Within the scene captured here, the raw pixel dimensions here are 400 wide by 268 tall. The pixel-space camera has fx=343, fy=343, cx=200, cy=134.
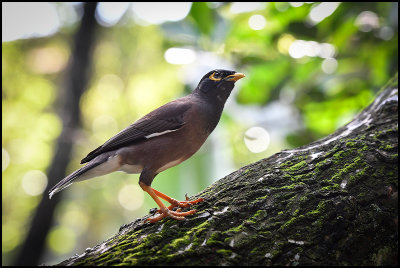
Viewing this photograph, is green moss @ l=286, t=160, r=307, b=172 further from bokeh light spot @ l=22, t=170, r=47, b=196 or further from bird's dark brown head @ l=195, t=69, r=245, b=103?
bokeh light spot @ l=22, t=170, r=47, b=196

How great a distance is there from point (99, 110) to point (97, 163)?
39.8 feet

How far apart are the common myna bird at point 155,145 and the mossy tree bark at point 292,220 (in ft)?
2.12

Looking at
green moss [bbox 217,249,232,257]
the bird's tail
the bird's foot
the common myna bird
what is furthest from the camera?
the common myna bird

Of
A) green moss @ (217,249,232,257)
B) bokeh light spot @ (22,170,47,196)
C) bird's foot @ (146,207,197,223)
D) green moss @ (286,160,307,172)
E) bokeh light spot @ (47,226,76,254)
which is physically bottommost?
green moss @ (217,249,232,257)

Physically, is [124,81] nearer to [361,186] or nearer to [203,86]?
[203,86]

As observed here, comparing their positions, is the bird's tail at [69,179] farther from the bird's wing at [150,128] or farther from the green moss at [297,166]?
the green moss at [297,166]

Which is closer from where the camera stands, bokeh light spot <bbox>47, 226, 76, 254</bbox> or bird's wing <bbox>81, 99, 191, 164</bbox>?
bird's wing <bbox>81, 99, 191, 164</bbox>

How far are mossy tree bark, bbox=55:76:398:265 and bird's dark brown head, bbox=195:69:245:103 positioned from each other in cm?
119

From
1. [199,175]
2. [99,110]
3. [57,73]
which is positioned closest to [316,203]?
[199,175]

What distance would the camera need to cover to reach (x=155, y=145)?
12.4ft

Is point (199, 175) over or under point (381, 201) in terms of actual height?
over

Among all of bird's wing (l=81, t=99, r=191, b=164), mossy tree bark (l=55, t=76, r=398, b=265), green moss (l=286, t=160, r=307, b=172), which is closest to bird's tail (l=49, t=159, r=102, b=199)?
bird's wing (l=81, t=99, r=191, b=164)

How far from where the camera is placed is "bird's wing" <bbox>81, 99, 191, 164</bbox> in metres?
3.90

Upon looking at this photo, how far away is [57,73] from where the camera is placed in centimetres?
1318
